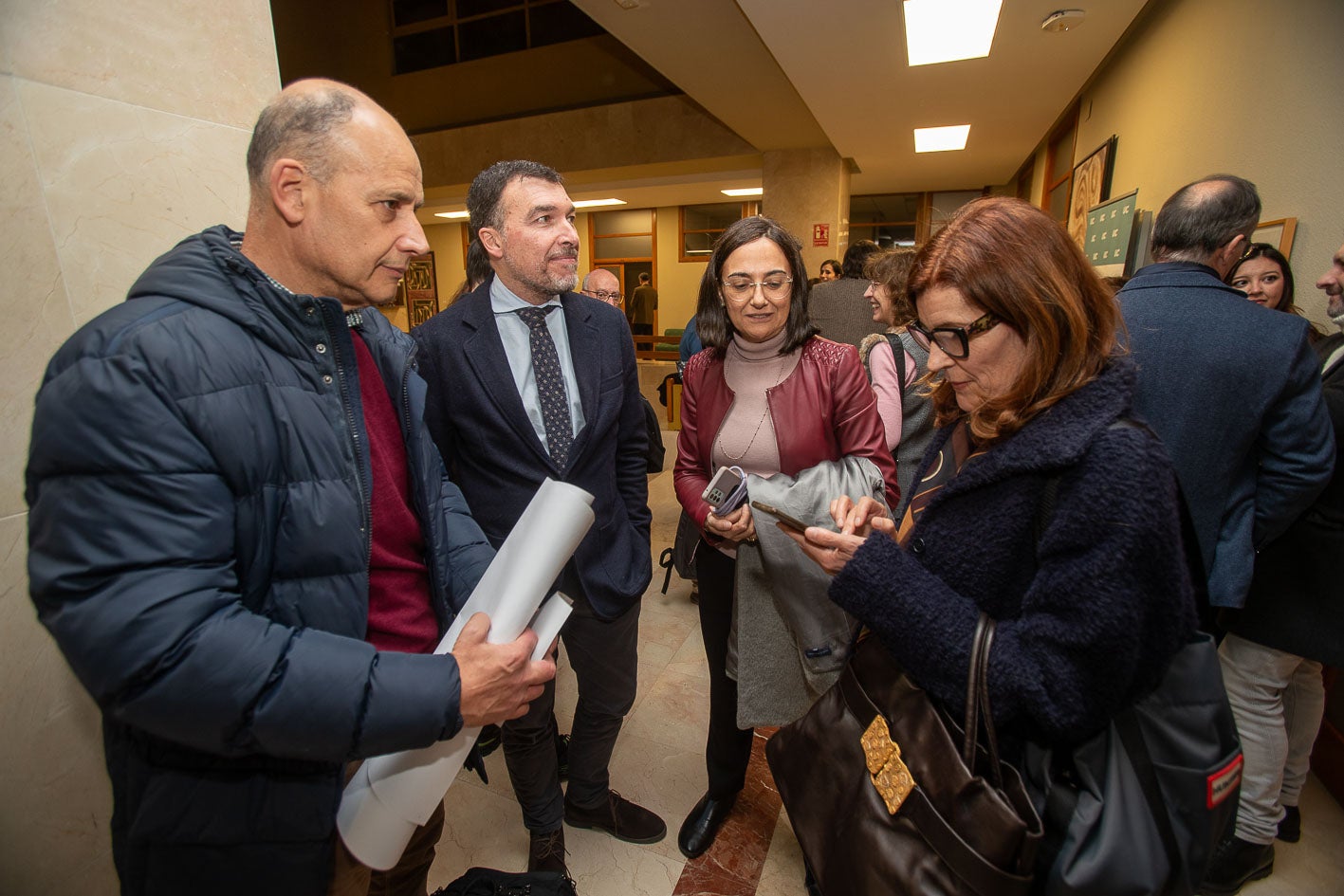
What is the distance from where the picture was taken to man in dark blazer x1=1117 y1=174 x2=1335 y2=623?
5.02 feet

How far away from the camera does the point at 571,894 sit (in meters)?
1.26

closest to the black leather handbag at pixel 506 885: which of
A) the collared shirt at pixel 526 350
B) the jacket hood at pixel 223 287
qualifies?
the collared shirt at pixel 526 350

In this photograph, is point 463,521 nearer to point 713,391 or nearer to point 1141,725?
point 713,391

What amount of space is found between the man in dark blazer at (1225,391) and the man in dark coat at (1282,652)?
129 mm

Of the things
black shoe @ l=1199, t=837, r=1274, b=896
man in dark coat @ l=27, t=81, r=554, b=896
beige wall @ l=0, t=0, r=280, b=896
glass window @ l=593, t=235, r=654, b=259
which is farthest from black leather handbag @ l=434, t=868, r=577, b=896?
glass window @ l=593, t=235, r=654, b=259

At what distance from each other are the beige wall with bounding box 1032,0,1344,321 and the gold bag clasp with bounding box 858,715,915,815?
8.42ft

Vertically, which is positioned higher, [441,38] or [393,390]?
[441,38]

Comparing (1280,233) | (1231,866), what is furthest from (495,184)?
(1280,233)

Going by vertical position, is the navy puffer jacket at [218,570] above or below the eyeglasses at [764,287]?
below

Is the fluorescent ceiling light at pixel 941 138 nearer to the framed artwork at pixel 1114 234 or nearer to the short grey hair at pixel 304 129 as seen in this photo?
the framed artwork at pixel 1114 234

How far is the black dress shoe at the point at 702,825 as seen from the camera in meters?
1.86

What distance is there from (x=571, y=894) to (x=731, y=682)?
0.71 meters

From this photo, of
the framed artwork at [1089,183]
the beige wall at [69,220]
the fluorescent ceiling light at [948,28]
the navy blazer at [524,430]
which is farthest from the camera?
the framed artwork at [1089,183]

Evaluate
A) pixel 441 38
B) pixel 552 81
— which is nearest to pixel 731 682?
pixel 552 81
